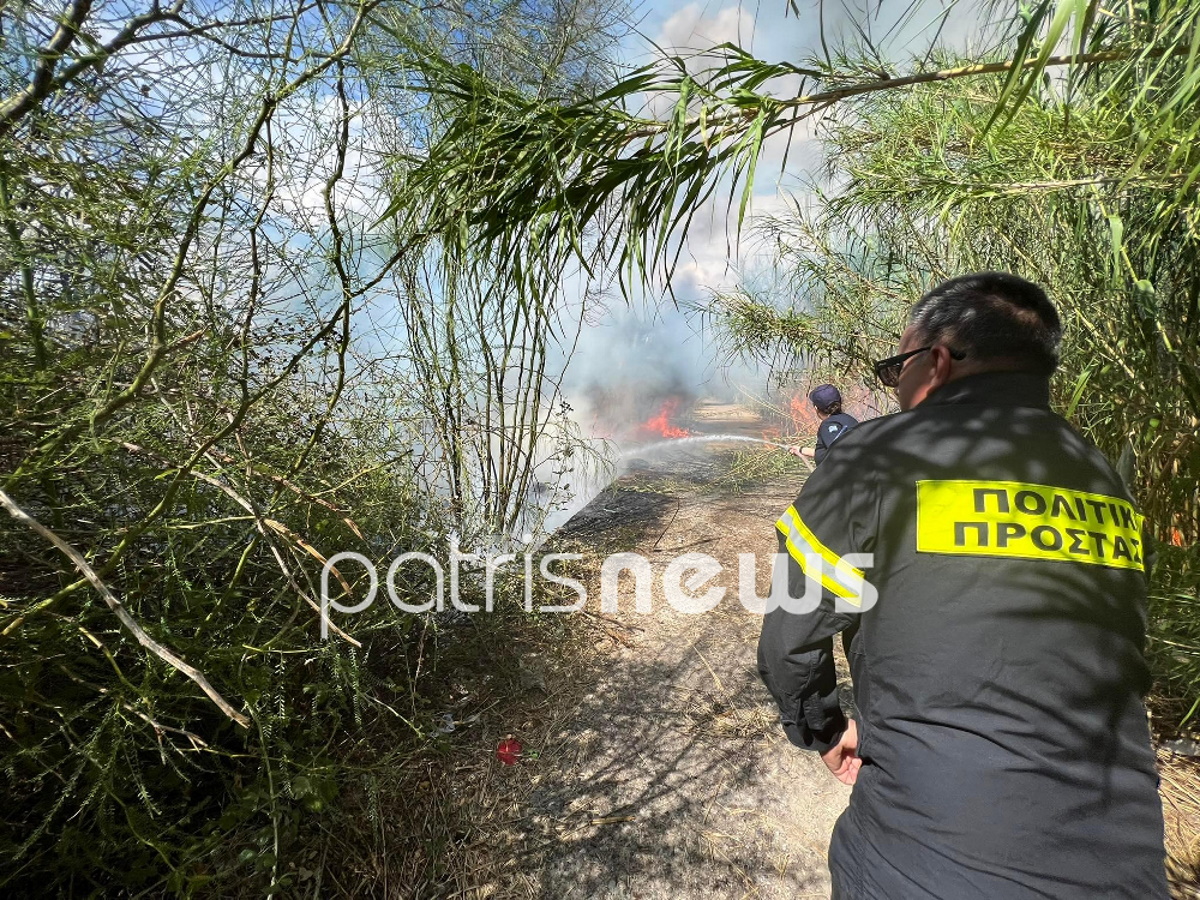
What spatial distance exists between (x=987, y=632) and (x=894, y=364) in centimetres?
61

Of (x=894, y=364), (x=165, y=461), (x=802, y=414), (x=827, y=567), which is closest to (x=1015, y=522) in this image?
(x=827, y=567)

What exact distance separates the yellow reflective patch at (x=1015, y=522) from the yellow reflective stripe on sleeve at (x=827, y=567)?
0.42 feet

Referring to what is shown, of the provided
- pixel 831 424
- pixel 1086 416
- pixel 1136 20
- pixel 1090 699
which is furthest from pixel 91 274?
pixel 831 424

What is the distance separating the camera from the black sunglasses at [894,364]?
112 cm

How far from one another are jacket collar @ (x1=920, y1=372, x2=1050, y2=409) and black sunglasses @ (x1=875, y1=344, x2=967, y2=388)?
66 millimetres

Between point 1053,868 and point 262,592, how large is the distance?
6.55 feet

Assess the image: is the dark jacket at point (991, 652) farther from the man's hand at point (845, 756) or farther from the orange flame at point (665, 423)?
the orange flame at point (665, 423)

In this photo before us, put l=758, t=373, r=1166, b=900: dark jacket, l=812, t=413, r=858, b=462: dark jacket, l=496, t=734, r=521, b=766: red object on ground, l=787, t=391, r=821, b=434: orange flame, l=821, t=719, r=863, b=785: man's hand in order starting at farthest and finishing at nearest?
1. l=787, t=391, r=821, b=434: orange flame
2. l=812, t=413, r=858, b=462: dark jacket
3. l=496, t=734, r=521, b=766: red object on ground
4. l=821, t=719, r=863, b=785: man's hand
5. l=758, t=373, r=1166, b=900: dark jacket

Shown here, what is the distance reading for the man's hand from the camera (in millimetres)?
1289

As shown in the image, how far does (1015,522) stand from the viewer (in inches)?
36.8

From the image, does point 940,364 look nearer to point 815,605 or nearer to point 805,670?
point 815,605

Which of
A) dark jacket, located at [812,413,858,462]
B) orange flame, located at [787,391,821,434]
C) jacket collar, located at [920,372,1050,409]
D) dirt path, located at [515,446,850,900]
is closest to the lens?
jacket collar, located at [920,372,1050,409]

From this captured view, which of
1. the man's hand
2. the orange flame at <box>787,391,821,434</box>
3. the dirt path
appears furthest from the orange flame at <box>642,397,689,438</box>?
the man's hand

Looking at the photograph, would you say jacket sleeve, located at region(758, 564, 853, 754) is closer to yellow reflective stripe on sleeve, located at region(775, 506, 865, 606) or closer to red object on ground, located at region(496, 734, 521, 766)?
yellow reflective stripe on sleeve, located at region(775, 506, 865, 606)
